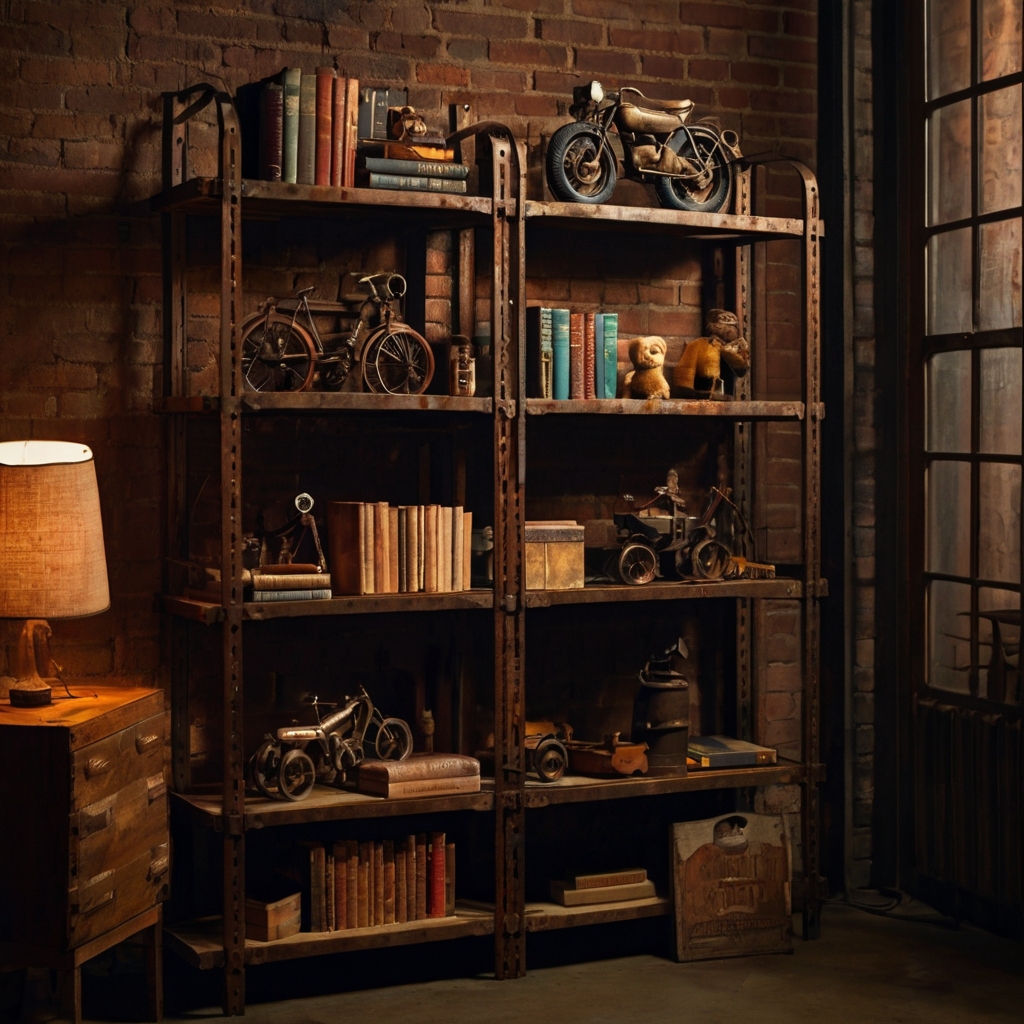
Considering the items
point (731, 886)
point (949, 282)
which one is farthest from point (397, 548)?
point (949, 282)

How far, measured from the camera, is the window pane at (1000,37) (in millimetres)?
4258

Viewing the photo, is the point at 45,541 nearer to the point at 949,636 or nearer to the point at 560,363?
the point at 560,363

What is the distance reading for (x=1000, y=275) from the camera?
Result: 4.33m

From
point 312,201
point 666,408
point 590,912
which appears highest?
point 312,201

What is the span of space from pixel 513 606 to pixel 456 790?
51 centimetres

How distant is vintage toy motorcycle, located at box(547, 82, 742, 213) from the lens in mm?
4102

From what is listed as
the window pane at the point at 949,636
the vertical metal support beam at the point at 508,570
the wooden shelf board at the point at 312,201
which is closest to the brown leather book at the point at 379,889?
→ the vertical metal support beam at the point at 508,570

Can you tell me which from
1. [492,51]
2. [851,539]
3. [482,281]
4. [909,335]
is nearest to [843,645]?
[851,539]

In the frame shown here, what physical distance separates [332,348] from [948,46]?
210cm

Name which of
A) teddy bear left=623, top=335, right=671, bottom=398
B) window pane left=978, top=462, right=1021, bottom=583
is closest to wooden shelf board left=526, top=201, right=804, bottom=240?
teddy bear left=623, top=335, right=671, bottom=398

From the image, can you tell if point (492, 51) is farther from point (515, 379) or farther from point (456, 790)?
point (456, 790)

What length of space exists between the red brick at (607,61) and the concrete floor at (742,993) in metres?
2.57

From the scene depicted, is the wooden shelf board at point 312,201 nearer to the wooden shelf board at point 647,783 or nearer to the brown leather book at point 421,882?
the wooden shelf board at point 647,783

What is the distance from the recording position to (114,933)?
346cm
